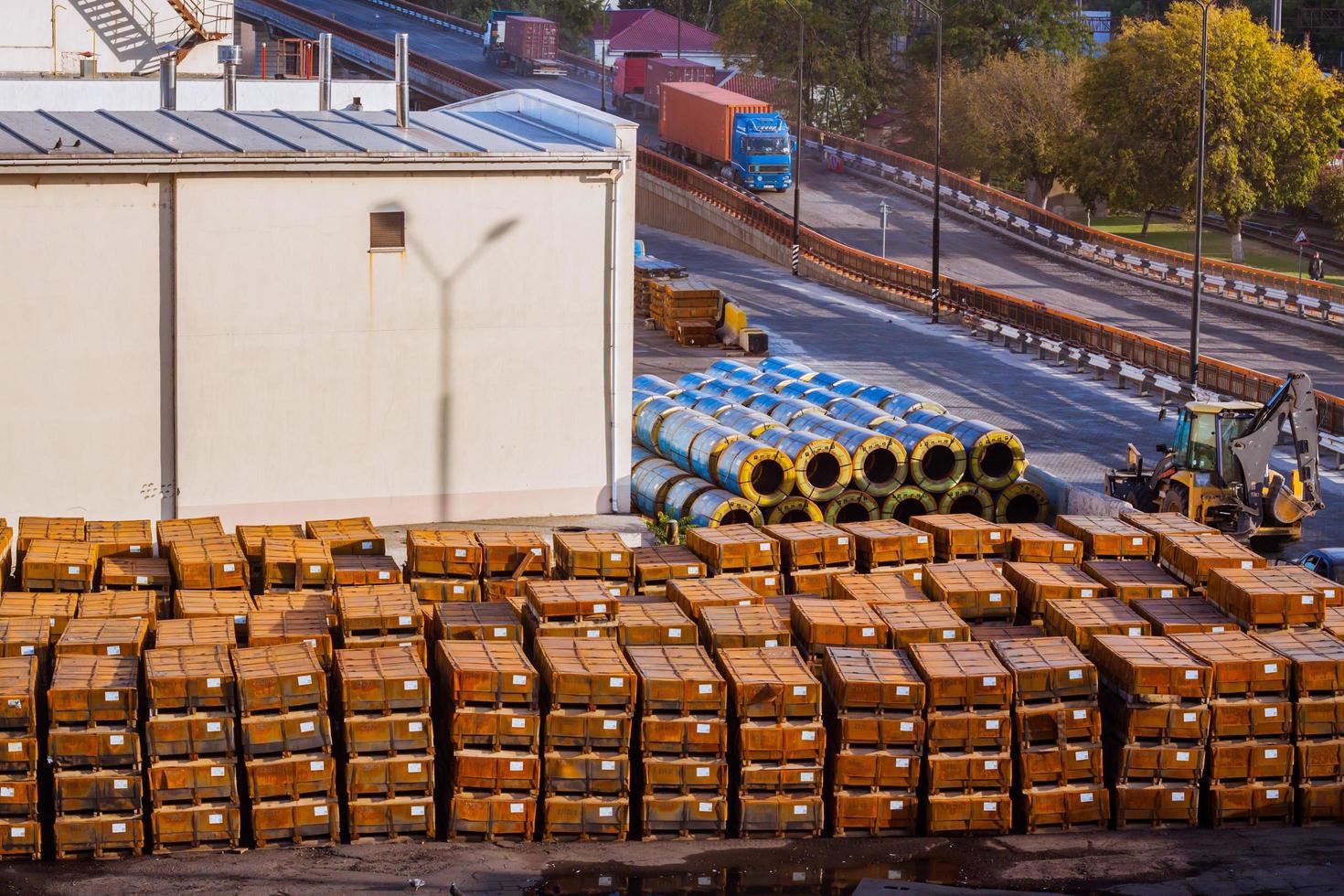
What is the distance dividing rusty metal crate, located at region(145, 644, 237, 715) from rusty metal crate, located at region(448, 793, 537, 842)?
Result: 269 centimetres

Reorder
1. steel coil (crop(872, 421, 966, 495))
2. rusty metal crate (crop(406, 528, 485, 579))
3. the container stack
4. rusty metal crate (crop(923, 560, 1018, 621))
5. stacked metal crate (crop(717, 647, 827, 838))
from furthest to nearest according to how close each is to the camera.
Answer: steel coil (crop(872, 421, 966, 495)) < rusty metal crate (crop(406, 528, 485, 579)) < rusty metal crate (crop(923, 560, 1018, 621)) < stacked metal crate (crop(717, 647, 827, 838)) < the container stack

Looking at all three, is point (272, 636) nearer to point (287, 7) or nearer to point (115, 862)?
point (115, 862)

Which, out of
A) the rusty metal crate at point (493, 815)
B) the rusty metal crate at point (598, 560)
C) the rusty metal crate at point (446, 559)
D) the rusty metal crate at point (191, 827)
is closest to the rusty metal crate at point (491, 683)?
the rusty metal crate at point (493, 815)

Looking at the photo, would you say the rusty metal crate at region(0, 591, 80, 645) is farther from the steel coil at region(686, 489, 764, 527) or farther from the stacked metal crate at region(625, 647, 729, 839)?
the steel coil at region(686, 489, 764, 527)

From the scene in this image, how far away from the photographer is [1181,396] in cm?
4709

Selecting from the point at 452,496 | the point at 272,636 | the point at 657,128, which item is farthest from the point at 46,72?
the point at 657,128

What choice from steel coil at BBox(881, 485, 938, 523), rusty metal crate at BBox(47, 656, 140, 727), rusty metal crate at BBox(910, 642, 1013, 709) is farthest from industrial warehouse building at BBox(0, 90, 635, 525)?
rusty metal crate at BBox(910, 642, 1013, 709)

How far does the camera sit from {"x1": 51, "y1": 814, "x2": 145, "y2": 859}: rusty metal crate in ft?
68.7

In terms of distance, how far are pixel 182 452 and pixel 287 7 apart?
88231 millimetres

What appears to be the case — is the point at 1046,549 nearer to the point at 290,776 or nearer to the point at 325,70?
the point at 290,776

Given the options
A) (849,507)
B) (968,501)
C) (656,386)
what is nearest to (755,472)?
(849,507)

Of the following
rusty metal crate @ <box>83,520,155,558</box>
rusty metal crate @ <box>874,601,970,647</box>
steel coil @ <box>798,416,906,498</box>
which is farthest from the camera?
steel coil @ <box>798,416,906,498</box>

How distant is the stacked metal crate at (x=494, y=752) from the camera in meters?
21.5

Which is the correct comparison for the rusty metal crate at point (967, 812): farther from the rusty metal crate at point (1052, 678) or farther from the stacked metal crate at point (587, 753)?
the stacked metal crate at point (587, 753)
